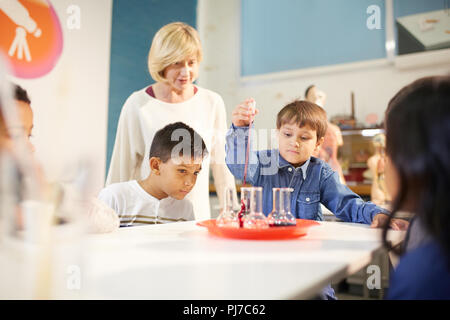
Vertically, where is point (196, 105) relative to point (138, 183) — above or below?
above

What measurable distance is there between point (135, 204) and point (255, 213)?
2.41 feet

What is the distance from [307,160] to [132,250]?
2.74 feet

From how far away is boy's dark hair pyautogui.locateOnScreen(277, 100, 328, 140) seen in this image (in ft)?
4.32

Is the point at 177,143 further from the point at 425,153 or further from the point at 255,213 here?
the point at 425,153

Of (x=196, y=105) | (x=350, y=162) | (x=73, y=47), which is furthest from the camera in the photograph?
(x=350, y=162)

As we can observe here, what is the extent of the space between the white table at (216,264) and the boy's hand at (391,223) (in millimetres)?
63

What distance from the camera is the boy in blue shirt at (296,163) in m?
1.26

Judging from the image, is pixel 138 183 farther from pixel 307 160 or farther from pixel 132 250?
pixel 132 250

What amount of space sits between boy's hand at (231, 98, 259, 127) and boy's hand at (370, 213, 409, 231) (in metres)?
0.49

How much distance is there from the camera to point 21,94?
1.19m

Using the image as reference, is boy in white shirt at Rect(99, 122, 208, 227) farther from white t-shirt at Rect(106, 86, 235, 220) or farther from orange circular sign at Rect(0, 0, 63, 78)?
orange circular sign at Rect(0, 0, 63, 78)

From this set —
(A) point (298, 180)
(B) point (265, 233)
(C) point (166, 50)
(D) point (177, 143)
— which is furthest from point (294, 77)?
(B) point (265, 233)
